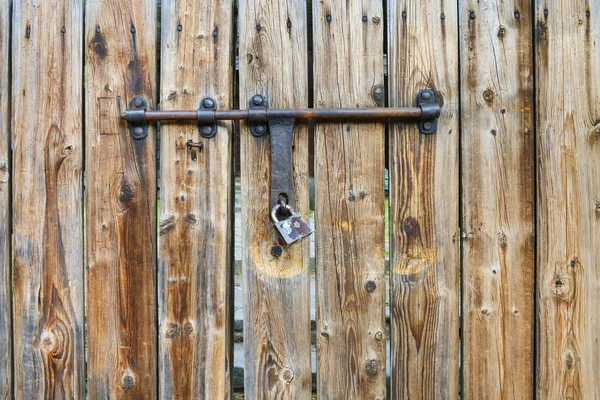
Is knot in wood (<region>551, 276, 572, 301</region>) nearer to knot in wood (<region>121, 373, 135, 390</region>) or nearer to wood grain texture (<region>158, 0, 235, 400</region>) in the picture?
wood grain texture (<region>158, 0, 235, 400</region>)

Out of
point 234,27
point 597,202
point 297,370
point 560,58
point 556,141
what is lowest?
point 297,370

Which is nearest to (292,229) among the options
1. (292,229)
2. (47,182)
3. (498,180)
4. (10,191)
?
(292,229)

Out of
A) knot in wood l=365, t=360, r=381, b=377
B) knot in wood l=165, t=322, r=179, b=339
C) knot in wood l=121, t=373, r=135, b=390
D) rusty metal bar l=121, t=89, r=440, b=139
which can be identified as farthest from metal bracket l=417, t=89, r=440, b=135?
knot in wood l=121, t=373, r=135, b=390

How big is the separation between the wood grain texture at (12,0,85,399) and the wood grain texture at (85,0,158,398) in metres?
0.05

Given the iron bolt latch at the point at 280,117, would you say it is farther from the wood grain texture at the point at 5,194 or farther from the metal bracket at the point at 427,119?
the wood grain texture at the point at 5,194

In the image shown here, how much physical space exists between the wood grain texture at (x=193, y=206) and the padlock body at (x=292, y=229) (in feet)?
0.65

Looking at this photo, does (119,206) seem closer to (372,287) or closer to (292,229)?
(292,229)

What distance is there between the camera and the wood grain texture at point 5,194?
1.37m

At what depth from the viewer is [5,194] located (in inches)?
53.8

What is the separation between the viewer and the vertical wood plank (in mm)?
1335

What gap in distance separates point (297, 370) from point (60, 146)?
991 millimetres

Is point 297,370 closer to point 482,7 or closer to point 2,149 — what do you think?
point 2,149

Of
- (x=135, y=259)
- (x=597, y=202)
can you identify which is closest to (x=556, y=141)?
(x=597, y=202)

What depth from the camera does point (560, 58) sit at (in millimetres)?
1336
